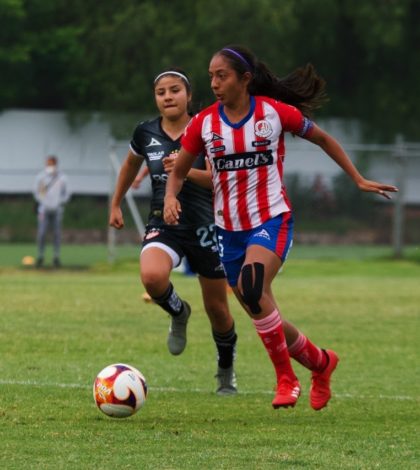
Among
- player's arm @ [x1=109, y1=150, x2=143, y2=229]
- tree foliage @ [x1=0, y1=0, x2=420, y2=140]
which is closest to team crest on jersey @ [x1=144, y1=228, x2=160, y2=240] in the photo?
player's arm @ [x1=109, y1=150, x2=143, y2=229]

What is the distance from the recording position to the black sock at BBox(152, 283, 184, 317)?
828 centimetres

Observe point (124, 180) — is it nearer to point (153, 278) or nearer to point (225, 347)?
point (153, 278)

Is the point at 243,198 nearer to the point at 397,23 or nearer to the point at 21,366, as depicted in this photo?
the point at 21,366

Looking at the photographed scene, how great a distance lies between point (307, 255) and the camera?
27.5m

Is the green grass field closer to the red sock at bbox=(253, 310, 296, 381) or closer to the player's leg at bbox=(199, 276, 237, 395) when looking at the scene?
the player's leg at bbox=(199, 276, 237, 395)

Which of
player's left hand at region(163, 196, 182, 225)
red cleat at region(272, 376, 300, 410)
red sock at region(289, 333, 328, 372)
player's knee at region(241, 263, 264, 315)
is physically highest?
player's left hand at region(163, 196, 182, 225)

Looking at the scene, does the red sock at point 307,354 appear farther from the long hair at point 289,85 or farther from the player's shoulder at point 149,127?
the player's shoulder at point 149,127

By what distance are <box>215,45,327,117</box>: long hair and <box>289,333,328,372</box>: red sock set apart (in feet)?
4.44

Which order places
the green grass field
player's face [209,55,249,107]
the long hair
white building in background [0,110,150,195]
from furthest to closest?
white building in background [0,110,150,195], the long hair, player's face [209,55,249,107], the green grass field

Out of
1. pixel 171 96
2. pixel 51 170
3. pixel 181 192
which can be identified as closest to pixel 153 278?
pixel 181 192

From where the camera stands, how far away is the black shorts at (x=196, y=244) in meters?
8.35

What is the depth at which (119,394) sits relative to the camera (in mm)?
6934

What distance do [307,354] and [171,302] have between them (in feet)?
4.19

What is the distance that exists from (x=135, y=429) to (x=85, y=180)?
1161 inches
